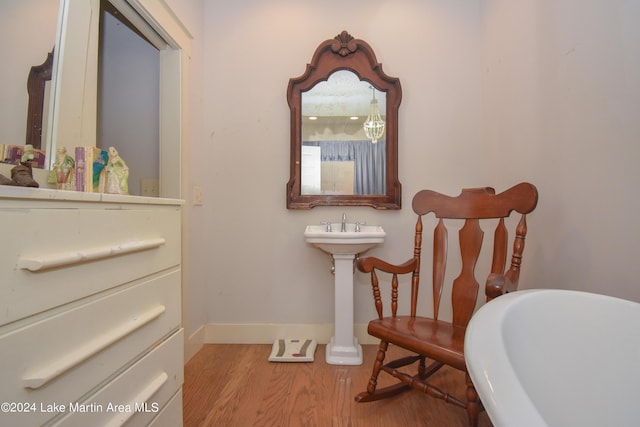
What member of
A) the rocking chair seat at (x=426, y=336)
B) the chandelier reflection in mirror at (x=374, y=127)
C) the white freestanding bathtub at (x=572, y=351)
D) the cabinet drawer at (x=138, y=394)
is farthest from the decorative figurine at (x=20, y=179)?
the chandelier reflection in mirror at (x=374, y=127)

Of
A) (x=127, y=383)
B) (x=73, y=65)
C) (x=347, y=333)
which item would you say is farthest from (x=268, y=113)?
(x=127, y=383)

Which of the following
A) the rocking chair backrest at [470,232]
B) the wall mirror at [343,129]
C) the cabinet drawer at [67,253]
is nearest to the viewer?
the cabinet drawer at [67,253]

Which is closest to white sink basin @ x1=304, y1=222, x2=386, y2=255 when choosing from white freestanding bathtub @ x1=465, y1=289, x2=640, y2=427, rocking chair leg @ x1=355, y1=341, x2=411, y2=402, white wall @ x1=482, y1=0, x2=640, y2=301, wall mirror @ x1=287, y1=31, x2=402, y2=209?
wall mirror @ x1=287, y1=31, x2=402, y2=209

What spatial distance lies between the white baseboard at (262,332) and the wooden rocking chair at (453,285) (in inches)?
27.2

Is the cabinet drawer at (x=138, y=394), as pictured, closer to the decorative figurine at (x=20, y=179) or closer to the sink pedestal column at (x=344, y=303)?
the decorative figurine at (x=20, y=179)

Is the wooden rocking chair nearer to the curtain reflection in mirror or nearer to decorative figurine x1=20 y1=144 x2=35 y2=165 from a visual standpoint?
the curtain reflection in mirror

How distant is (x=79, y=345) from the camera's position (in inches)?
25.3

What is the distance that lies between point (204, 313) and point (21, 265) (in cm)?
165

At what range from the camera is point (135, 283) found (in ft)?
2.72

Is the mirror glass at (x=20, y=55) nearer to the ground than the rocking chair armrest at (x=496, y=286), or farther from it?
farther from it

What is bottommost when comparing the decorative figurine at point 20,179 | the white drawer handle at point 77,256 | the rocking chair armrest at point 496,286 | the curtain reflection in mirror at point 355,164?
the rocking chair armrest at point 496,286

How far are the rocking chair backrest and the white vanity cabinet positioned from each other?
1156 mm

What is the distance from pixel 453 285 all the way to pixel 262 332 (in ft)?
4.28

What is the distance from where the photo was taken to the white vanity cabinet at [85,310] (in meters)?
0.53
